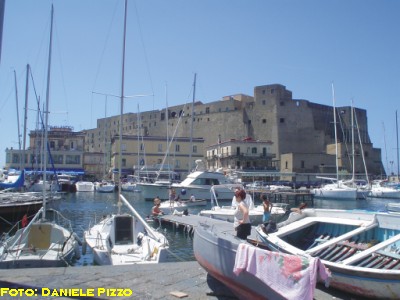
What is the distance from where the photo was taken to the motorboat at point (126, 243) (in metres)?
10.5

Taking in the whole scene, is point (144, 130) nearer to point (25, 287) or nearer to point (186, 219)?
point (186, 219)

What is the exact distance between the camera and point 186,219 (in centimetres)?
1994

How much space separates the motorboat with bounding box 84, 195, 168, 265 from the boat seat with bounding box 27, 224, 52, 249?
1.19 metres

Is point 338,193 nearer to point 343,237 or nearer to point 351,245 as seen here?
point 343,237

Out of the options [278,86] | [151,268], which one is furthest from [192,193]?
[278,86]

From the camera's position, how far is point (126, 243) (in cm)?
1203

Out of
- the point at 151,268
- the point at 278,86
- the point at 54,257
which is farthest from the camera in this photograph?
the point at 278,86

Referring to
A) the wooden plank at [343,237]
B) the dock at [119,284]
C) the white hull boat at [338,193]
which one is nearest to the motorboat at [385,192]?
the white hull boat at [338,193]

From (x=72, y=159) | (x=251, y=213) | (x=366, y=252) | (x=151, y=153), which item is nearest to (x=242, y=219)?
(x=366, y=252)

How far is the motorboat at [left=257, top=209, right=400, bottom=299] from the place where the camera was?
5.68 m

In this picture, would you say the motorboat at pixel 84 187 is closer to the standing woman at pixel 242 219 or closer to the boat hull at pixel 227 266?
the standing woman at pixel 242 219

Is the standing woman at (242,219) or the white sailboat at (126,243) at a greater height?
the standing woman at (242,219)

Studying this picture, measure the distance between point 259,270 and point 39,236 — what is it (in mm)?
8630

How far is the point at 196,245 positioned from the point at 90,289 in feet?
5.95
